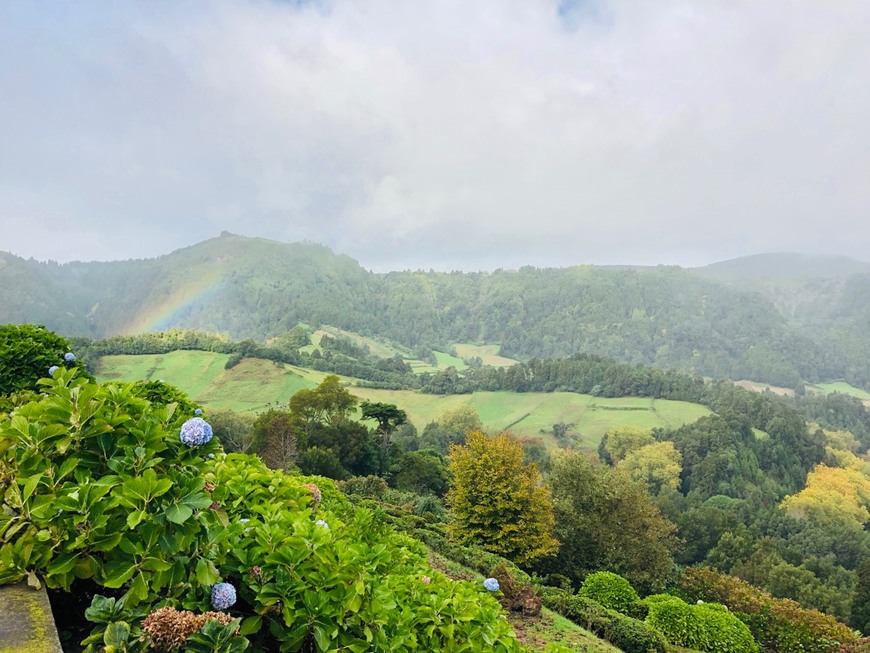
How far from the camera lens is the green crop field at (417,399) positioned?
77875 mm

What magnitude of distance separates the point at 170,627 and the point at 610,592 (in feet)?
44.7

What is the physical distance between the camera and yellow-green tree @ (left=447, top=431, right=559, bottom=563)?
1773 centimetres

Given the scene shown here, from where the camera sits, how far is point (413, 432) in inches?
2832

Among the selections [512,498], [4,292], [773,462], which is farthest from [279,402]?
[4,292]

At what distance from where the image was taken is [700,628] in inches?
432

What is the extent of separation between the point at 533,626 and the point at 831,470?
92.8 meters

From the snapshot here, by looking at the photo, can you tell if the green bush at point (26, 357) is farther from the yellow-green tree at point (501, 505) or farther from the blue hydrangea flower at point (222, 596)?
the yellow-green tree at point (501, 505)

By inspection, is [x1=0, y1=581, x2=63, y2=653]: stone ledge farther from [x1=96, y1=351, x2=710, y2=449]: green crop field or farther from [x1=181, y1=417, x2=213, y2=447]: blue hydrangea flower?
[x1=96, y1=351, x2=710, y2=449]: green crop field

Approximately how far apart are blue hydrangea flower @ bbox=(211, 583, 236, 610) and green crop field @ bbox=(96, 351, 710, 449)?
73.6m

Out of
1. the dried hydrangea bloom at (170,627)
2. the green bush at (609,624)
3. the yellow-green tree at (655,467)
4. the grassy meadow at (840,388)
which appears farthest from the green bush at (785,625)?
the grassy meadow at (840,388)

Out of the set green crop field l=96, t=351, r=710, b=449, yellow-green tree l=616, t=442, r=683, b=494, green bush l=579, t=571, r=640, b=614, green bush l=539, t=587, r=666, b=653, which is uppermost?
green bush l=539, t=587, r=666, b=653

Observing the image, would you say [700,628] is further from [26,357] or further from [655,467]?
[655,467]

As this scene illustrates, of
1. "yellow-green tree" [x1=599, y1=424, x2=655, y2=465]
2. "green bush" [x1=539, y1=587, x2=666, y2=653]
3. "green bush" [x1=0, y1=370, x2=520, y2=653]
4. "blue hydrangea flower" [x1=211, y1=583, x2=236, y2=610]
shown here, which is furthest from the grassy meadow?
"blue hydrangea flower" [x1=211, y1=583, x2=236, y2=610]

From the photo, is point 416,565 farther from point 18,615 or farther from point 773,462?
point 773,462
